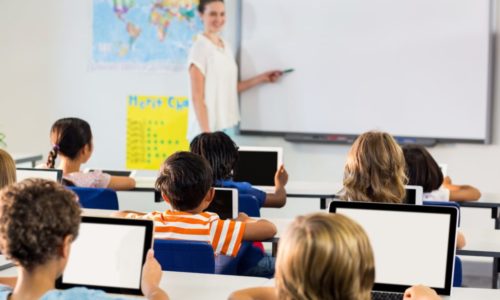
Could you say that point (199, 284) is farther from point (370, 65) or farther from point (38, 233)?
point (370, 65)

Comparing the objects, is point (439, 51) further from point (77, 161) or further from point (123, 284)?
point (123, 284)

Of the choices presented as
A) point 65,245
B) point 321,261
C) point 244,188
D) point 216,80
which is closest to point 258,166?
point 244,188

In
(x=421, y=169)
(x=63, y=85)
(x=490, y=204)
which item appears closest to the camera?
(x=421, y=169)

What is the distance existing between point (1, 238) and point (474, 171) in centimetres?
469

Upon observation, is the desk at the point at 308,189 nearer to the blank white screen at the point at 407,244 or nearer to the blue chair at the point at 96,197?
the blue chair at the point at 96,197

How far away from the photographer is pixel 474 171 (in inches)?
241

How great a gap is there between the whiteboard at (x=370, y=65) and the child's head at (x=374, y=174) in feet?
9.85

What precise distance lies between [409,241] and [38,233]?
115cm

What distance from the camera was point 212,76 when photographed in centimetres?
635

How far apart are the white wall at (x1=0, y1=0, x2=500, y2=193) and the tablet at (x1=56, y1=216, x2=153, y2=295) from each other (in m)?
4.09

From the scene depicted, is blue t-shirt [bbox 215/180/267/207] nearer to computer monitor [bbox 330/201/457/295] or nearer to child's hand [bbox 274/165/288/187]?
child's hand [bbox 274/165/288/187]

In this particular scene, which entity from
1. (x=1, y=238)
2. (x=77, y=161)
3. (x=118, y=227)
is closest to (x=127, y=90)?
(x=77, y=161)

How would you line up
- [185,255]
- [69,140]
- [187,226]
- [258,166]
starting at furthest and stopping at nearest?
[258,166] < [69,140] < [187,226] < [185,255]

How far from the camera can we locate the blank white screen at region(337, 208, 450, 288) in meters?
2.58
